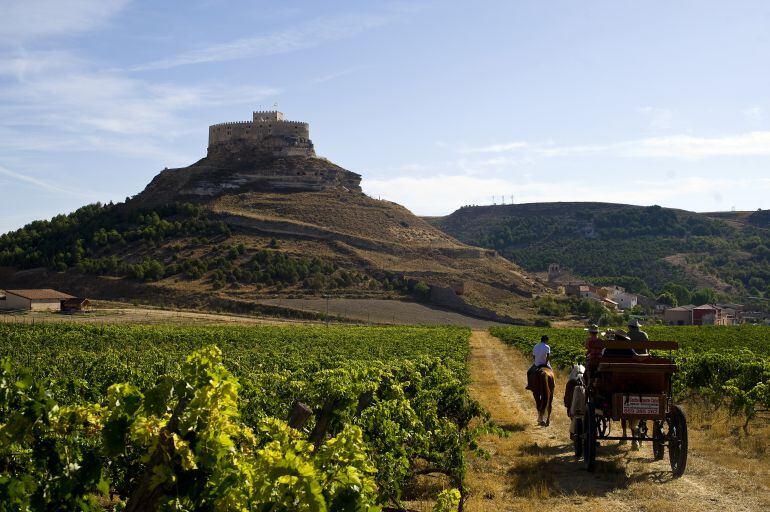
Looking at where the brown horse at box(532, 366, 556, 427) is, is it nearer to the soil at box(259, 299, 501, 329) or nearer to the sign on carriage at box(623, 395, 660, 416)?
the sign on carriage at box(623, 395, 660, 416)

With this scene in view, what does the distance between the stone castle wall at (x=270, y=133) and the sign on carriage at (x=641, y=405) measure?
128 m

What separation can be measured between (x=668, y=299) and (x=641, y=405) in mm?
124212

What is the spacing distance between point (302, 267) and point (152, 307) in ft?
69.0

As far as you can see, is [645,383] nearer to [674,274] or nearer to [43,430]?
[43,430]

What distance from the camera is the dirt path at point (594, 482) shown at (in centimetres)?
919

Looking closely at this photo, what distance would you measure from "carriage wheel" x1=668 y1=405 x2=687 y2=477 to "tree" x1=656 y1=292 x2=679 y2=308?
119850 mm

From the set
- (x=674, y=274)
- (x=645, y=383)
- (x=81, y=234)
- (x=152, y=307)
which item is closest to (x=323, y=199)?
(x=81, y=234)

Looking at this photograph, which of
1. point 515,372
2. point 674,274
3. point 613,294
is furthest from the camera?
point 674,274

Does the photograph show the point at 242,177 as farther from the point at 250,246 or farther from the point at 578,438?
the point at 578,438

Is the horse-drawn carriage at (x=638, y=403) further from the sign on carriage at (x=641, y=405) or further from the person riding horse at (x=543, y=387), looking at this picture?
the person riding horse at (x=543, y=387)

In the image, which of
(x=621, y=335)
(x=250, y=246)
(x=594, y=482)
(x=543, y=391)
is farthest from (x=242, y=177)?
(x=594, y=482)

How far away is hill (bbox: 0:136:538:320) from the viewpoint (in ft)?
313

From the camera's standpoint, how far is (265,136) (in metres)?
136

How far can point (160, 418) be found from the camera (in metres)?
4.45
